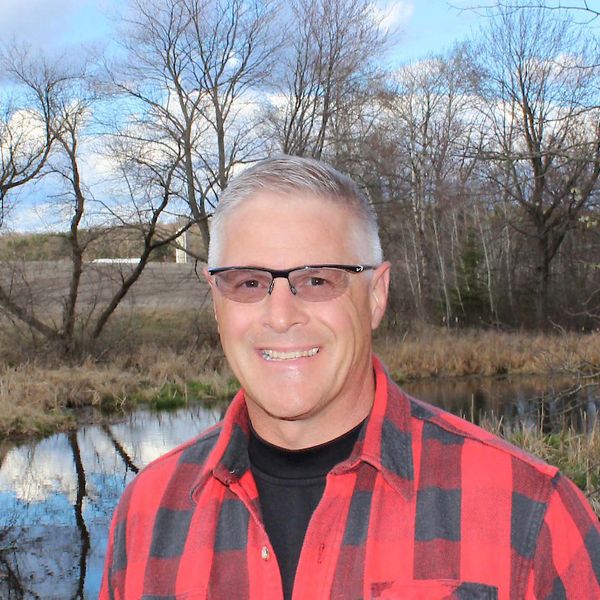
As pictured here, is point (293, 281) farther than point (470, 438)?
Yes

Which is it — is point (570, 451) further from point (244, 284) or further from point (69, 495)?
point (244, 284)

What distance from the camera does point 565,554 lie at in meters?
1.55

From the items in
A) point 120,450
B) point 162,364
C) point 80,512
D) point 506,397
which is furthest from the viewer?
point 162,364

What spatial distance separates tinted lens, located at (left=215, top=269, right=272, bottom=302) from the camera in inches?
73.4

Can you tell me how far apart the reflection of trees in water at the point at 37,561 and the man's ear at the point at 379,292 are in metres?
5.43

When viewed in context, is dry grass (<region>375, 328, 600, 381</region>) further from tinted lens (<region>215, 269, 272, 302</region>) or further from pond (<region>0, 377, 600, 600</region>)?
tinted lens (<region>215, 269, 272, 302</region>)

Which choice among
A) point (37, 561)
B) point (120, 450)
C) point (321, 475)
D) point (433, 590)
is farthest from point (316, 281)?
point (120, 450)

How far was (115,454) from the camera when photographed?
36.4 feet

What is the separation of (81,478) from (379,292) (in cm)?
877

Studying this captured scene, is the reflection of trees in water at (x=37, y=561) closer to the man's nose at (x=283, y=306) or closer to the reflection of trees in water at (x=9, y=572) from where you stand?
the reflection of trees in water at (x=9, y=572)

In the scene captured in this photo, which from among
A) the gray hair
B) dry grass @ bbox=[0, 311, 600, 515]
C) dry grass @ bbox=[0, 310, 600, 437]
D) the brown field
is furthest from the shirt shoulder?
the brown field

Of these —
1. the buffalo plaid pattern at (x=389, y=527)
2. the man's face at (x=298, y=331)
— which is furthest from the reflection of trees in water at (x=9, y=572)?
the man's face at (x=298, y=331)

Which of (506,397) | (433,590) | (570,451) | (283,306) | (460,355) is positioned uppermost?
(283,306)

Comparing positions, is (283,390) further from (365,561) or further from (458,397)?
(458,397)
